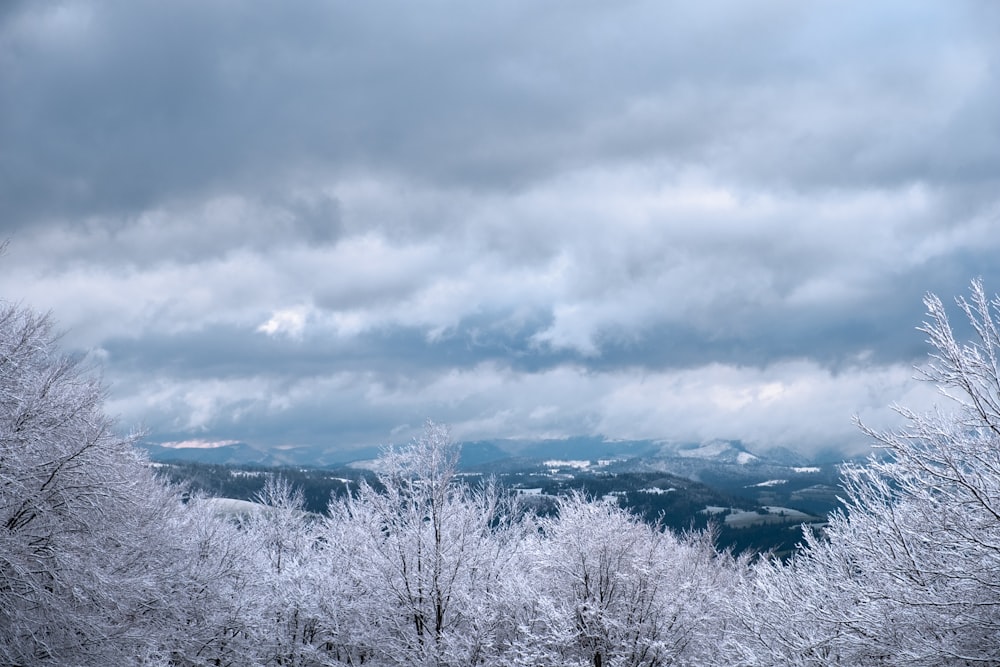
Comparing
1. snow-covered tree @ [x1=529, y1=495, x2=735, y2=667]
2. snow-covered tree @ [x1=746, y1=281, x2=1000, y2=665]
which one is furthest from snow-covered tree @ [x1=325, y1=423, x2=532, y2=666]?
snow-covered tree @ [x1=746, y1=281, x2=1000, y2=665]

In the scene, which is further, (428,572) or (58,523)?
(428,572)

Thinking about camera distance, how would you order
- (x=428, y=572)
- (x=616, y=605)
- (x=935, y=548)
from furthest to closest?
(x=428, y=572) → (x=616, y=605) → (x=935, y=548)

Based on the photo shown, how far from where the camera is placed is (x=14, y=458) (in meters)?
19.9

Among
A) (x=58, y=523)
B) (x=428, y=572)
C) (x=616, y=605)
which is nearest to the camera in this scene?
(x=58, y=523)

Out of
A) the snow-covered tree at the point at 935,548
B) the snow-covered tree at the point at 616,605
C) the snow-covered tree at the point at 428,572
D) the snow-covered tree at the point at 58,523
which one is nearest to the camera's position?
the snow-covered tree at the point at 935,548

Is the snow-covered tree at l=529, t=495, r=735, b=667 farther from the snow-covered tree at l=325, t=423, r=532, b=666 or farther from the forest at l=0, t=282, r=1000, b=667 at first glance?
the snow-covered tree at l=325, t=423, r=532, b=666

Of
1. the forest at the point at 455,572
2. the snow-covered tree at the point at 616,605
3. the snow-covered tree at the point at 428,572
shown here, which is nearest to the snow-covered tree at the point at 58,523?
the forest at the point at 455,572

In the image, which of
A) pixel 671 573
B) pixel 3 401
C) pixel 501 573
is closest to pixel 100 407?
pixel 3 401

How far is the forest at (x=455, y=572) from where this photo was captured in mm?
15438

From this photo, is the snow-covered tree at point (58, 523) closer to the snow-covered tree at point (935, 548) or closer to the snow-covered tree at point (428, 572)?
the snow-covered tree at point (428, 572)

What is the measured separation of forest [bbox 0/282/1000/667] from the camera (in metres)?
15.4

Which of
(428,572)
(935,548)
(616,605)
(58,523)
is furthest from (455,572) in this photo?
(935,548)

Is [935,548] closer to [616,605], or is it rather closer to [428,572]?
[616,605]

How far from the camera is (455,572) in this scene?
31719 mm
